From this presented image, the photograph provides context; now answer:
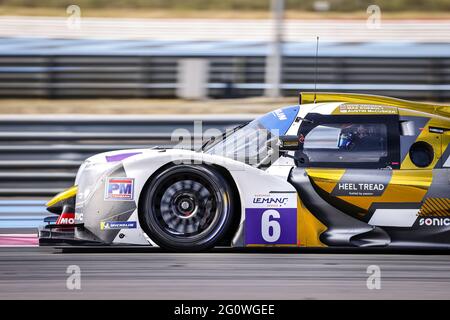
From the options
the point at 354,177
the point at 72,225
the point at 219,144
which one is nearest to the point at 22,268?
the point at 72,225

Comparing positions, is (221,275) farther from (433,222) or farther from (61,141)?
(61,141)

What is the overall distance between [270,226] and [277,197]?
246 mm

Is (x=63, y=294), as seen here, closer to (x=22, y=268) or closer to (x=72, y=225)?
(x=22, y=268)

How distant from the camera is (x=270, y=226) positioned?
23.6 ft

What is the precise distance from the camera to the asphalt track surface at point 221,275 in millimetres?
5820

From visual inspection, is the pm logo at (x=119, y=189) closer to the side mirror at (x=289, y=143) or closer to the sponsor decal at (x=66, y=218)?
the sponsor decal at (x=66, y=218)

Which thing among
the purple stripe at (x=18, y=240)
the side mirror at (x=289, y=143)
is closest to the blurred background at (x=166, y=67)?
the purple stripe at (x=18, y=240)

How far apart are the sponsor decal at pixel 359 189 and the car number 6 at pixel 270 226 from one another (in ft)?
1.83

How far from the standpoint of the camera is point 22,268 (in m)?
6.74

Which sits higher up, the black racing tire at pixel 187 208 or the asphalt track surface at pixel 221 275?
the black racing tire at pixel 187 208

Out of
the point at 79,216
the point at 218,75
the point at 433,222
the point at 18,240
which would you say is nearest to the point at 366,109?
the point at 433,222

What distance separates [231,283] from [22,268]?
67.0 inches
